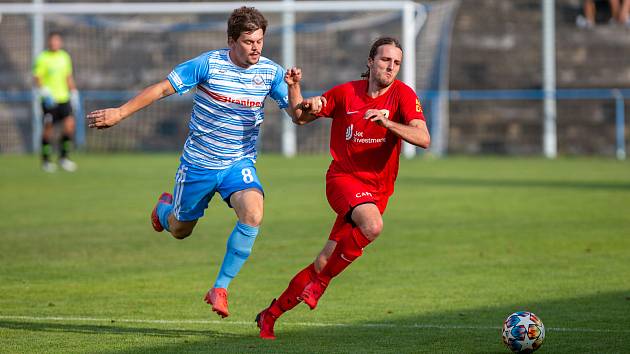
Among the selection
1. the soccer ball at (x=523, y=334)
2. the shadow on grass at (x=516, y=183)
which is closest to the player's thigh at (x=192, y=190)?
the soccer ball at (x=523, y=334)

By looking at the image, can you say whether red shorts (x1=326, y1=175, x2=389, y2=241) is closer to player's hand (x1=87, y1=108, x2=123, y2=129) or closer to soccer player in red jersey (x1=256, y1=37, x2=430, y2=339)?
soccer player in red jersey (x1=256, y1=37, x2=430, y2=339)

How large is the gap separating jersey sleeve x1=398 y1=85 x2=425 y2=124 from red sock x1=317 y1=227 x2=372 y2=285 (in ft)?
2.66

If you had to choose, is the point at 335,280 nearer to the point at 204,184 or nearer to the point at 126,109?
the point at 204,184

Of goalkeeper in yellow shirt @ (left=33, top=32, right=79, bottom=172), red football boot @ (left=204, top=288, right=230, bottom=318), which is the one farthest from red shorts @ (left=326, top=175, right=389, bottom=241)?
goalkeeper in yellow shirt @ (left=33, top=32, right=79, bottom=172)

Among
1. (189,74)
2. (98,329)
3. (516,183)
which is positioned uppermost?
(189,74)

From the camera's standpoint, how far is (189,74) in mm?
8133

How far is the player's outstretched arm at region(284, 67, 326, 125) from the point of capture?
773cm

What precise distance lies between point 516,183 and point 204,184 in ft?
41.7

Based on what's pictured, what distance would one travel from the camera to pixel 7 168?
24219 millimetres

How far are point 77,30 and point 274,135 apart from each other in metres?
5.78

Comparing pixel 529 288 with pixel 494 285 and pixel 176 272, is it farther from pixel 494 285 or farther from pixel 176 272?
pixel 176 272

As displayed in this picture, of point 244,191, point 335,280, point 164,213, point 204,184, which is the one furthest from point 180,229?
point 335,280

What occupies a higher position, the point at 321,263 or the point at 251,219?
the point at 251,219

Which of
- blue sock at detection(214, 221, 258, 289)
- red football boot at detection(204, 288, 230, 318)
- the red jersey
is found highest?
the red jersey
